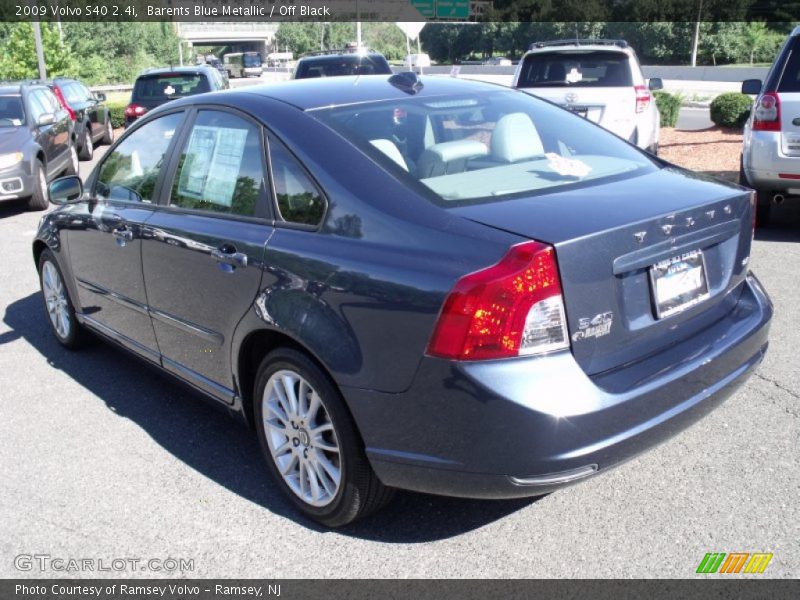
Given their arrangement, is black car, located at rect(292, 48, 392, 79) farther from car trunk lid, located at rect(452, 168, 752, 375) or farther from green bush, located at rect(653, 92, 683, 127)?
car trunk lid, located at rect(452, 168, 752, 375)

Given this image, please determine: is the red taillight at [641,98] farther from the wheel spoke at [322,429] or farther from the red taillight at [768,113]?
the wheel spoke at [322,429]

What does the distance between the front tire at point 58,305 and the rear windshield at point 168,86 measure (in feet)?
33.5

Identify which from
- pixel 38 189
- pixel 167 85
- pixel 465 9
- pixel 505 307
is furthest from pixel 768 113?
pixel 465 9

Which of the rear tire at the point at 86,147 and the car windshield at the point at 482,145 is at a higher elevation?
the car windshield at the point at 482,145

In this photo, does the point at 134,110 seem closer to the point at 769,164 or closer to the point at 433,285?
the point at 769,164

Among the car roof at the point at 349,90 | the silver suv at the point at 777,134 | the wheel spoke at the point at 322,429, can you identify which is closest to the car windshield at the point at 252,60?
the silver suv at the point at 777,134

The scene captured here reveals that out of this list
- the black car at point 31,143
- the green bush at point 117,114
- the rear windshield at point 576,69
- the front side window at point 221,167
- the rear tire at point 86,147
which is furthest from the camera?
the green bush at point 117,114

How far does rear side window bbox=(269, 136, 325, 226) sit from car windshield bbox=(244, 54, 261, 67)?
74907 millimetres

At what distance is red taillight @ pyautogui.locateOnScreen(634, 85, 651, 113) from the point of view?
9.91 meters

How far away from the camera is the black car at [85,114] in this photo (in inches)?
675

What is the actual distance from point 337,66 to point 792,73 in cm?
850

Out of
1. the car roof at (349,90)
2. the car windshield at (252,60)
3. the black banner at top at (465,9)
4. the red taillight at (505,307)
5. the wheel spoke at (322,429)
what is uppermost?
the black banner at top at (465,9)

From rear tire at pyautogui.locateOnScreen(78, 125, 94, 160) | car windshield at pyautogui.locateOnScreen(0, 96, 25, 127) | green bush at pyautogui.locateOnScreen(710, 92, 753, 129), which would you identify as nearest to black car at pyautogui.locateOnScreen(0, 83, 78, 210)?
car windshield at pyautogui.locateOnScreen(0, 96, 25, 127)

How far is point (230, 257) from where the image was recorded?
346cm
